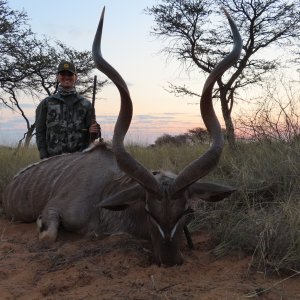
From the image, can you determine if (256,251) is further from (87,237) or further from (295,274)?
(87,237)

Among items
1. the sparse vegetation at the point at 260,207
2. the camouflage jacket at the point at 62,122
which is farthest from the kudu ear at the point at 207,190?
the camouflage jacket at the point at 62,122

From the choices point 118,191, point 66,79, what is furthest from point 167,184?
point 66,79

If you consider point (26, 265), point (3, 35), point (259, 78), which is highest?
point (3, 35)

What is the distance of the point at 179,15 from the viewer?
12766 millimetres

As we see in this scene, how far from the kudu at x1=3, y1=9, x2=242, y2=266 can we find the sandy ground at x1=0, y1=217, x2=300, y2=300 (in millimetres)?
145

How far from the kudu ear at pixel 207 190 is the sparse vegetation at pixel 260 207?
235mm

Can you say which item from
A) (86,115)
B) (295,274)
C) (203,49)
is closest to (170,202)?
(295,274)

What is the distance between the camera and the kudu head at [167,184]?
9.77 feet

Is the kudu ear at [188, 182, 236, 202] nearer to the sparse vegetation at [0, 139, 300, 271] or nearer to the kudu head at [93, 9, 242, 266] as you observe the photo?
the kudu head at [93, 9, 242, 266]

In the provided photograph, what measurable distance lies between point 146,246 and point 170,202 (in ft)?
1.75

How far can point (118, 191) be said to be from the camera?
3.90 meters

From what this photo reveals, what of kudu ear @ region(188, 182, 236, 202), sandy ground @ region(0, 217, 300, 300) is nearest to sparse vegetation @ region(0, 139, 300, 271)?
sandy ground @ region(0, 217, 300, 300)

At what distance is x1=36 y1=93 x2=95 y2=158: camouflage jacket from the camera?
555 centimetres

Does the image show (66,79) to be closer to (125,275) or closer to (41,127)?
(41,127)
